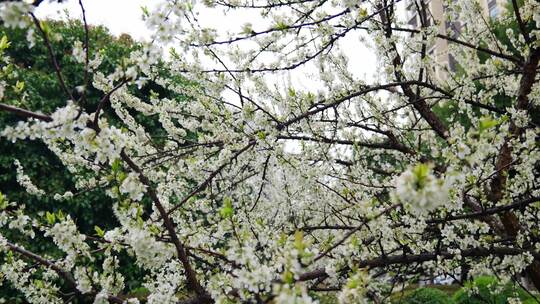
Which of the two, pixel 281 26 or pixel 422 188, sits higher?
pixel 281 26

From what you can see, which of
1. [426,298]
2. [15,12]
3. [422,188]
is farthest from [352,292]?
[426,298]

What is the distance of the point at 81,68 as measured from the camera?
9.29 metres

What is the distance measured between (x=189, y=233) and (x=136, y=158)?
4.72ft

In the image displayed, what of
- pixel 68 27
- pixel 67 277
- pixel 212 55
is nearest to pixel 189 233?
pixel 67 277

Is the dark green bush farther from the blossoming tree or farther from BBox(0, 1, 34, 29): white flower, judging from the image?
BBox(0, 1, 34, 29): white flower

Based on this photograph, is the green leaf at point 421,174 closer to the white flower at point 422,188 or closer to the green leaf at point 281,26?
the white flower at point 422,188

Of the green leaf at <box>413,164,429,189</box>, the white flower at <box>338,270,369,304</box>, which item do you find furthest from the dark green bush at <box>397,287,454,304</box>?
the green leaf at <box>413,164,429,189</box>

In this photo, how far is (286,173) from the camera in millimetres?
4004

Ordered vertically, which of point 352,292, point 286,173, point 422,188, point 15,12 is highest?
point 286,173

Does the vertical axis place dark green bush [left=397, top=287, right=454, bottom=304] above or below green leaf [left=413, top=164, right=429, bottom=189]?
above

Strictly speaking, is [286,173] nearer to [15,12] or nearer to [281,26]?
[281,26]

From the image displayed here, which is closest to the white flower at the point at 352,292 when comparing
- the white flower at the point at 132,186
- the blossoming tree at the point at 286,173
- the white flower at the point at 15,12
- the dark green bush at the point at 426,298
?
the blossoming tree at the point at 286,173

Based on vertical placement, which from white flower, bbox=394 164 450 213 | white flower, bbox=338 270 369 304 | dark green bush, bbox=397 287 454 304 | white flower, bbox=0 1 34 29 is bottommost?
white flower, bbox=338 270 369 304

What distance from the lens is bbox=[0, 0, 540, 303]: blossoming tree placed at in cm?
182
